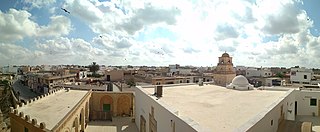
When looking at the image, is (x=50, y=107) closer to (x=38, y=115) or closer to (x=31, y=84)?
(x=38, y=115)

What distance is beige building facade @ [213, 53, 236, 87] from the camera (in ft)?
97.6

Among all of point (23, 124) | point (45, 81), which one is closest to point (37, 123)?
point (23, 124)

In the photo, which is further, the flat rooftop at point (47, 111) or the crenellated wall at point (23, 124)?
the flat rooftop at point (47, 111)

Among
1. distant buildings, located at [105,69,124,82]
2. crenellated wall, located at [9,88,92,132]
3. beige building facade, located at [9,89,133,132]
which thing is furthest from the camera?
distant buildings, located at [105,69,124,82]

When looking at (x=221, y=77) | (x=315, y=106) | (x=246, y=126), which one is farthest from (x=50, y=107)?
(x=315, y=106)

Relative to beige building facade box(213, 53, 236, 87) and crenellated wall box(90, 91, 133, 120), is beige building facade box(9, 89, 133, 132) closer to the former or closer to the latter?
crenellated wall box(90, 91, 133, 120)

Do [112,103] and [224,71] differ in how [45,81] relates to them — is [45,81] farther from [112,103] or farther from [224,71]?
[224,71]

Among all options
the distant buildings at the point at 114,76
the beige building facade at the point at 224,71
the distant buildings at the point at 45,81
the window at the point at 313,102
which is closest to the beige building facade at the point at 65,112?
the beige building facade at the point at 224,71

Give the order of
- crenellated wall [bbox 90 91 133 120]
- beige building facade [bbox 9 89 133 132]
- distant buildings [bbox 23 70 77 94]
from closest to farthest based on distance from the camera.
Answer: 1. beige building facade [bbox 9 89 133 132]
2. crenellated wall [bbox 90 91 133 120]
3. distant buildings [bbox 23 70 77 94]

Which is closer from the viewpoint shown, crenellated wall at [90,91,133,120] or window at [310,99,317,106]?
window at [310,99,317,106]

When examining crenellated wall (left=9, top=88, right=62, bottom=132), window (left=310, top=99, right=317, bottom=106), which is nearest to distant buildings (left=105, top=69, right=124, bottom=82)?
window (left=310, top=99, right=317, bottom=106)

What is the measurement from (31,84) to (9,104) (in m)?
30.9

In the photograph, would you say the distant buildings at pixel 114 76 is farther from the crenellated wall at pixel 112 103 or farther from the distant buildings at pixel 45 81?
the crenellated wall at pixel 112 103

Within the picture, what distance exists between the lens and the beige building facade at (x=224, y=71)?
29755mm
